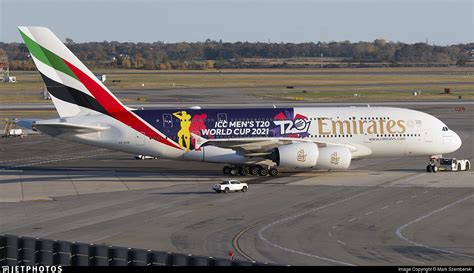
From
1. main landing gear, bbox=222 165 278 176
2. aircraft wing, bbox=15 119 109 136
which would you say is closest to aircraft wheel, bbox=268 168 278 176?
main landing gear, bbox=222 165 278 176

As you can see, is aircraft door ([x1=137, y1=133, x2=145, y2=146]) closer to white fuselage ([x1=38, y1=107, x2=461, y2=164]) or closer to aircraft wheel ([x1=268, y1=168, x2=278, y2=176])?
white fuselage ([x1=38, y1=107, x2=461, y2=164])

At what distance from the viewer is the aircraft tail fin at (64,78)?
Result: 6250cm

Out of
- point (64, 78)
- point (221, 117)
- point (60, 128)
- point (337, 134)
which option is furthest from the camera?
point (221, 117)

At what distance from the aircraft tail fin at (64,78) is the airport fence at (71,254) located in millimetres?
33574

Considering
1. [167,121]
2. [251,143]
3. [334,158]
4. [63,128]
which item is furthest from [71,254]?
[334,158]

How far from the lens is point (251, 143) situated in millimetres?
62688

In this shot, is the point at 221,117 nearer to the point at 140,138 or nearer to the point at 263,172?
the point at 263,172

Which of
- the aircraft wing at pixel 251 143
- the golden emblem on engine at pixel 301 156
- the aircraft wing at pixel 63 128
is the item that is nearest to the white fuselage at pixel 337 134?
the aircraft wing at pixel 63 128

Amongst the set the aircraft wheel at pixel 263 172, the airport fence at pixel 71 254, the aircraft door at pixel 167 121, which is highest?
the aircraft door at pixel 167 121

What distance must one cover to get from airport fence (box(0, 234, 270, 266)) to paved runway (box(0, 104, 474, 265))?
10942 mm

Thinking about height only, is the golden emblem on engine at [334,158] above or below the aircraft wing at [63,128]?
below

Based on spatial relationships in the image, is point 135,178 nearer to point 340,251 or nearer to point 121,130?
point 121,130

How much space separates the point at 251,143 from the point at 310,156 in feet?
13.8

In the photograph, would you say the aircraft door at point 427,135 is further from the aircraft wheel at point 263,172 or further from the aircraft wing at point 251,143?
the aircraft wheel at point 263,172
